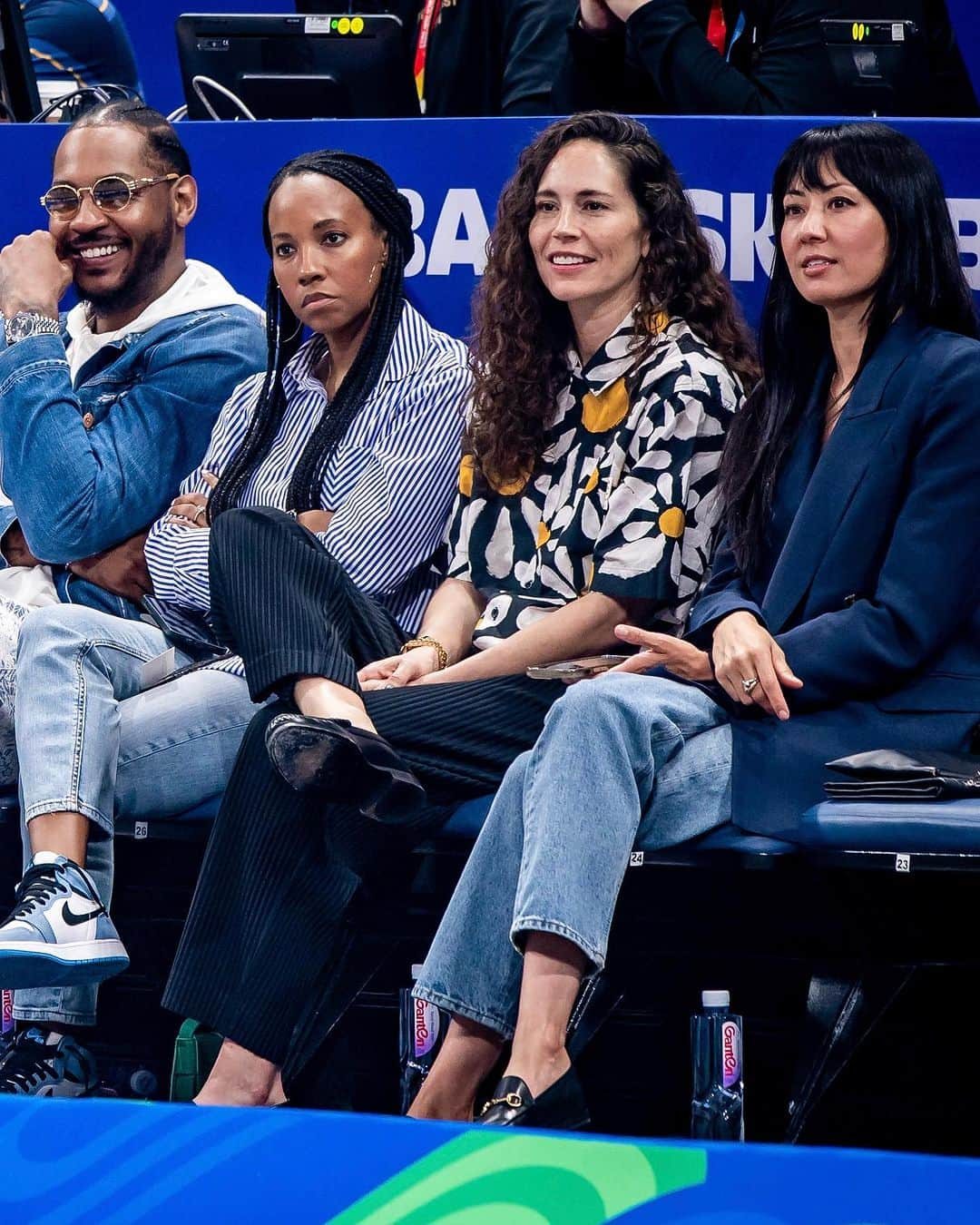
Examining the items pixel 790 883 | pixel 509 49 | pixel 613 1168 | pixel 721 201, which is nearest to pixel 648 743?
pixel 790 883

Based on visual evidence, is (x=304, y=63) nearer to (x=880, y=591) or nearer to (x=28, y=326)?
(x=28, y=326)

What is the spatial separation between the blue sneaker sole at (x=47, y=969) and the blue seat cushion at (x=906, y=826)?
1.00m

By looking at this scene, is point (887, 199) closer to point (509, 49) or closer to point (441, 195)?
point (441, 195)

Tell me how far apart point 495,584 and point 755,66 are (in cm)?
147

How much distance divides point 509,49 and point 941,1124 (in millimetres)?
2729

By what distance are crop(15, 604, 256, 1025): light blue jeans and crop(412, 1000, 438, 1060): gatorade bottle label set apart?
1.53 ft

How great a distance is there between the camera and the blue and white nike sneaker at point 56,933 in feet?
7.98

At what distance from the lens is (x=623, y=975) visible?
8.79 ft

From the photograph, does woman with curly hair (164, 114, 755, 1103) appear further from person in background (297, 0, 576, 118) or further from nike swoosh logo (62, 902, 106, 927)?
person in background (297, 0, 576, 118)

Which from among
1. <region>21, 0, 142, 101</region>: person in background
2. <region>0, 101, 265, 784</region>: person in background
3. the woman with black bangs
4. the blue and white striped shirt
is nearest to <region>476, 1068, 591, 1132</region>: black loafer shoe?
the woman with black bangs

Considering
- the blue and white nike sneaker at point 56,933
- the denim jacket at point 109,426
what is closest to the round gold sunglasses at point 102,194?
the denim jacket at point 109,426

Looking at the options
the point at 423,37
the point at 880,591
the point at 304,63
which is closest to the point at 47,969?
the point at 880,591

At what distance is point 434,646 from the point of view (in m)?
2.88

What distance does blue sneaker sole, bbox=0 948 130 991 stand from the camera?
242 cm
